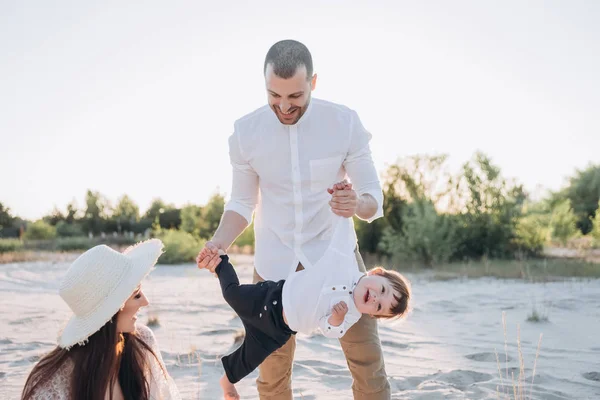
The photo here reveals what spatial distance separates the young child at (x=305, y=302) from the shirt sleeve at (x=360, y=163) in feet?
0.76

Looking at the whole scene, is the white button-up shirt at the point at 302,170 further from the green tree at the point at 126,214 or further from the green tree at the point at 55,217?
the green tree at the point at 55,217

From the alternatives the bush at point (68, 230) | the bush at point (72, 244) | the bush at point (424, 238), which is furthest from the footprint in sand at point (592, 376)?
the bush at point (68, 230)

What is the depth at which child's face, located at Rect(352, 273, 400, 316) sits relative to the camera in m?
3.01

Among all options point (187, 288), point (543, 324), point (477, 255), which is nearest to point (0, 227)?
point (187, 288)

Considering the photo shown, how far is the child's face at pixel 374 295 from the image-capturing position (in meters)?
3.01

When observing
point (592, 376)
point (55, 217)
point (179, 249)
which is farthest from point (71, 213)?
point (592, 376)

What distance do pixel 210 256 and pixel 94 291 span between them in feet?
2.11

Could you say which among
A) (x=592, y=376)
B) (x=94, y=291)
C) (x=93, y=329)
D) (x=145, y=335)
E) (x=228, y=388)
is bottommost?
(x=592, y=376)

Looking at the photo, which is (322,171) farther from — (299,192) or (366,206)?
(366,206)

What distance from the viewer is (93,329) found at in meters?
2.61

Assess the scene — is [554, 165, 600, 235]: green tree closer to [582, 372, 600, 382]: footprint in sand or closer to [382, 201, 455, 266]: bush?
[382, 201, 455, 266]: bush

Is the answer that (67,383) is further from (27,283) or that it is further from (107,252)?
(27,283)

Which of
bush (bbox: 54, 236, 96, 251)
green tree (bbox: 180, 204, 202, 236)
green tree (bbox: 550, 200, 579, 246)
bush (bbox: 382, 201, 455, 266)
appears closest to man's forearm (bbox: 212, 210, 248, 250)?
bush (bbox: 382, 201, 455, 266)

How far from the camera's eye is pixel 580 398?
431 centimetres
